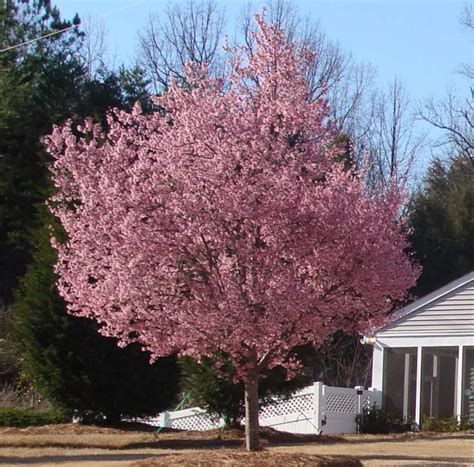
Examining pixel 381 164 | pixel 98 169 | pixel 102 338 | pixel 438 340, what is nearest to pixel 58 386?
pixel 102 338

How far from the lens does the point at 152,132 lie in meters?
13.8

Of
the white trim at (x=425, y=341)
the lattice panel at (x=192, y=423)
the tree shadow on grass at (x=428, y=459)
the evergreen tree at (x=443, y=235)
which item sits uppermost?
the evergreen tree at (x=443, y=235)

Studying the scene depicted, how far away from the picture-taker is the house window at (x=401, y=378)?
25.3 m

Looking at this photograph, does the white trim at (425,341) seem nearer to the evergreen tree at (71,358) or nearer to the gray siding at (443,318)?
the gray siding at (443,318)

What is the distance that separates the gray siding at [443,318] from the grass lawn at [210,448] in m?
3.14

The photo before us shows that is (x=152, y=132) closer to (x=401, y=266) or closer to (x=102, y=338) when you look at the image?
(x=401, y=266)

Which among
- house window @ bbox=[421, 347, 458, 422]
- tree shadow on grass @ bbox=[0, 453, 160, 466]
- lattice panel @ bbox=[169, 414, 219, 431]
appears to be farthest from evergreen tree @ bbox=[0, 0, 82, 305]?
tree shadow on grass @ bbox=[0, 453, 160, 466]

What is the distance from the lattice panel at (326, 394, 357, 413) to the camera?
75.3 feet

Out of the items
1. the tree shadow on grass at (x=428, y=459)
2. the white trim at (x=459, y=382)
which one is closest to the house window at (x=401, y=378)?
the white trim at (x=459, y=382)

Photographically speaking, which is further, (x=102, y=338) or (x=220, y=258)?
(x=102, y=338)

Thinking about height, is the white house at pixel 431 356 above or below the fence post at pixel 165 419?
above

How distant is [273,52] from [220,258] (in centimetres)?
273

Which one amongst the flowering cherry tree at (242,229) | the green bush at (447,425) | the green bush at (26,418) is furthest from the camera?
the green bush at (447,425)

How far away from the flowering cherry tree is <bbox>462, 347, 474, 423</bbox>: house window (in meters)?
11.7
